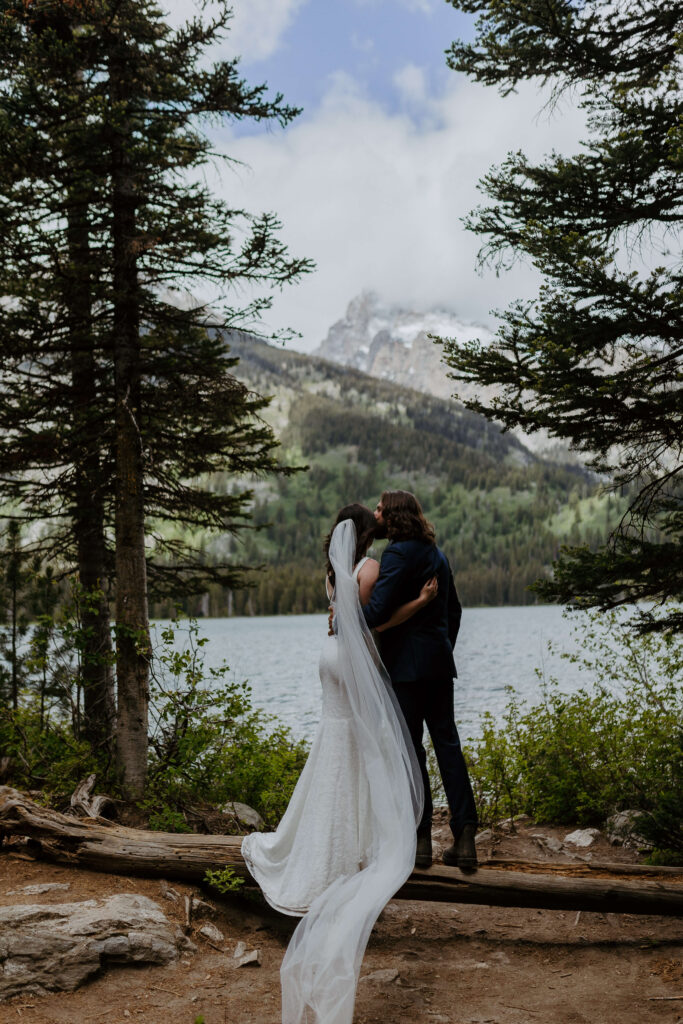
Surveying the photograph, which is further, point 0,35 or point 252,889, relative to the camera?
point 0,35

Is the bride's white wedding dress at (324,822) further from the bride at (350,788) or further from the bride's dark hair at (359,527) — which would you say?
the bride's dark hair at (359,527)

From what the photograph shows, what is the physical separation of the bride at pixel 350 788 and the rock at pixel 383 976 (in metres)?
0.65

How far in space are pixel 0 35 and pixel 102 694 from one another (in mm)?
7885

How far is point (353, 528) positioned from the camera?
5555mm

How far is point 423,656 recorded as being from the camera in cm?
540

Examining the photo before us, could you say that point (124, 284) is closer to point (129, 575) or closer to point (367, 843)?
point (129, 575)

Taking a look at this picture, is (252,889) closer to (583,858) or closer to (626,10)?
(583,858)

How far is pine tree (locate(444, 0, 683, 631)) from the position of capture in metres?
6.21

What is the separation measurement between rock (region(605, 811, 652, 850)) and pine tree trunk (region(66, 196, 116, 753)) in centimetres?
606

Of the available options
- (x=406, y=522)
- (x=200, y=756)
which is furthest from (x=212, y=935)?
(x=200, y=756)

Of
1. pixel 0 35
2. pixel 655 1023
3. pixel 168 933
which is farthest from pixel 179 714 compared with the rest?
pixel 0 35

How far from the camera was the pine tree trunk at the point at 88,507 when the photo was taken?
911 centimetres

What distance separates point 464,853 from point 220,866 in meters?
1.92

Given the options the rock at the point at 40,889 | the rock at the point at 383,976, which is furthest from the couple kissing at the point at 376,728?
the rock at the point at 40,889
